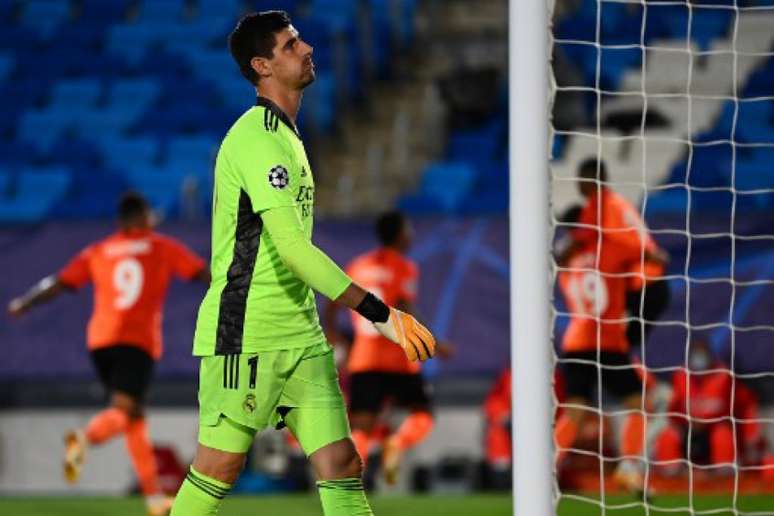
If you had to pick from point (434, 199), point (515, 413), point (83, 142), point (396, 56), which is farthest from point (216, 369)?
point (396, 56)

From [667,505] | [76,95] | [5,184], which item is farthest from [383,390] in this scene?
[76,95]

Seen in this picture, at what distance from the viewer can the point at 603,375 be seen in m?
8.20

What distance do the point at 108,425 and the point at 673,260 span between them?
3730 mm

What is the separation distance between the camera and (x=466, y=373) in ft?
32.7

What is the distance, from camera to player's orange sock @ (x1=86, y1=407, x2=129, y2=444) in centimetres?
810

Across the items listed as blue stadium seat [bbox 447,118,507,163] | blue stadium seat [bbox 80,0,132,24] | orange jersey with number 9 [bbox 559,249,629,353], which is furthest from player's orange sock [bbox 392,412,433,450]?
blue stadium seat [bbox 80,0,132,24]

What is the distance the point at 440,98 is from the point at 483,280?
3883 mm

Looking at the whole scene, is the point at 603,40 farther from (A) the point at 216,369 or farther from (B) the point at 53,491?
(A) the point at 216,369

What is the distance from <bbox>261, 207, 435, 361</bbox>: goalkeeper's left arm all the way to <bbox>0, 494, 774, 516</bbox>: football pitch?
13.3 ft

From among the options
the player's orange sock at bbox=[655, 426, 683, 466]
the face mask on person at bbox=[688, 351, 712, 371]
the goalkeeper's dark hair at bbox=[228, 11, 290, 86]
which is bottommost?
the player's orange sock at bbox=[655, 426, 683, 466]

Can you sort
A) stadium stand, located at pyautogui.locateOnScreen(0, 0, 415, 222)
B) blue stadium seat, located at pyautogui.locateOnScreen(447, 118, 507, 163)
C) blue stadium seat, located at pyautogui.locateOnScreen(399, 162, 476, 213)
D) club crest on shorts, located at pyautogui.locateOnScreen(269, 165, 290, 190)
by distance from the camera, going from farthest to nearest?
blue stadium seat, located at pyautogui.locateOnScreen(447, 118, 507, 163)
stadium stand, located at pyautogui.locateOnScreen(0, 0, 415, 222)
blue stadium seat, located at pyautogui.locateOnScreen(399, 162, 476, 213)
club crest on shorts, located at pyautogui.locateOnScreen(269, 165, 290, 190)

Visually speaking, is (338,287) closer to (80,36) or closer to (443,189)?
(443,189)

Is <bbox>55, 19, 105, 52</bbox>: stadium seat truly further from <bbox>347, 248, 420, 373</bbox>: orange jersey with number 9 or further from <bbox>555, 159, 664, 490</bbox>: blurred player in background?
<bbox>555, 159, 664, 490</bbox>: blurred player in background

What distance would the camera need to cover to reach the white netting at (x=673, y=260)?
25.5ft
